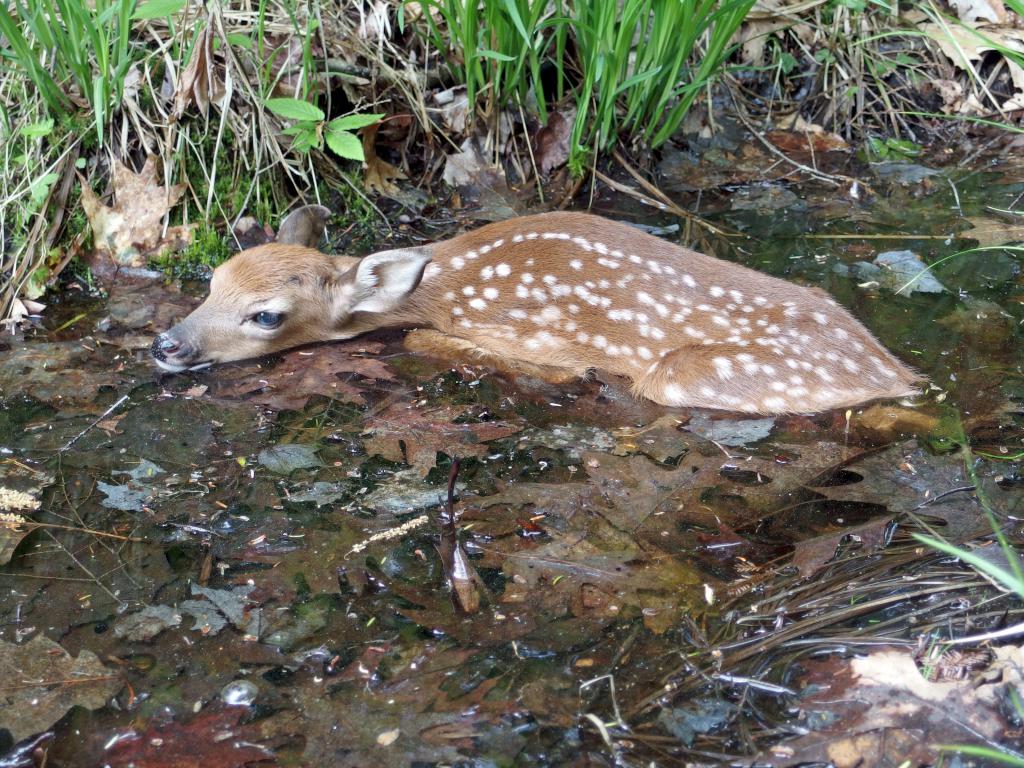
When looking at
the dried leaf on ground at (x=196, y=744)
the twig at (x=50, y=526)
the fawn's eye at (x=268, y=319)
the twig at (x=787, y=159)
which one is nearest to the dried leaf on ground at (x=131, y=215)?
the fawn's eye at (x=268, y=319)

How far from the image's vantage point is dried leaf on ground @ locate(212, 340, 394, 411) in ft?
12.2

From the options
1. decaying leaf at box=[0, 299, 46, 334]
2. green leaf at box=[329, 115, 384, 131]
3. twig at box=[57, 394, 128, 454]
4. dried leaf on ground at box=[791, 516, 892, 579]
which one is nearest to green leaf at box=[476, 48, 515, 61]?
green leaf at box=[329, 115, 384, 131]

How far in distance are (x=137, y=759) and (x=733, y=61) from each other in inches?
201

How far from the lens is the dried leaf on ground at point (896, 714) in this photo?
2.06 meters

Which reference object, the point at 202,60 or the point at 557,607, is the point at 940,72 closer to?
the point at 202,60

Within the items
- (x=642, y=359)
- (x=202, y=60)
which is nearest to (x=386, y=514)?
(x=642, y=359)

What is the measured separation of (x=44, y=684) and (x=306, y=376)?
1811 millimetres

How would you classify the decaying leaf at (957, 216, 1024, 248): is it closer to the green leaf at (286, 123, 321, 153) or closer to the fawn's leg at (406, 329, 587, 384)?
the fawn's leg at (406, 329, 587, 384)

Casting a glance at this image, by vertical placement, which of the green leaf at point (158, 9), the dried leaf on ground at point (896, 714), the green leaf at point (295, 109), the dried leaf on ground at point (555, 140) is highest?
the green leaf at point (158, 9)

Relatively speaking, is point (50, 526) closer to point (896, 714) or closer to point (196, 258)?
point (196, 258)

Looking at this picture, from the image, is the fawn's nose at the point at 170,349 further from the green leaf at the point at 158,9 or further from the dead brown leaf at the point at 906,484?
the dead brown leaf at the point at 906,484

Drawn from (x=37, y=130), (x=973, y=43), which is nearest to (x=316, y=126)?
(x=37, y=130)

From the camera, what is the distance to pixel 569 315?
13.5 ft

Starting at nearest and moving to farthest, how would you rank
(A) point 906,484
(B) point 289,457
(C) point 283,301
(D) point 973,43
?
(A) point 906,484 < (B) point 289,457 < (C) point 283,301 < (D) point 973,43
